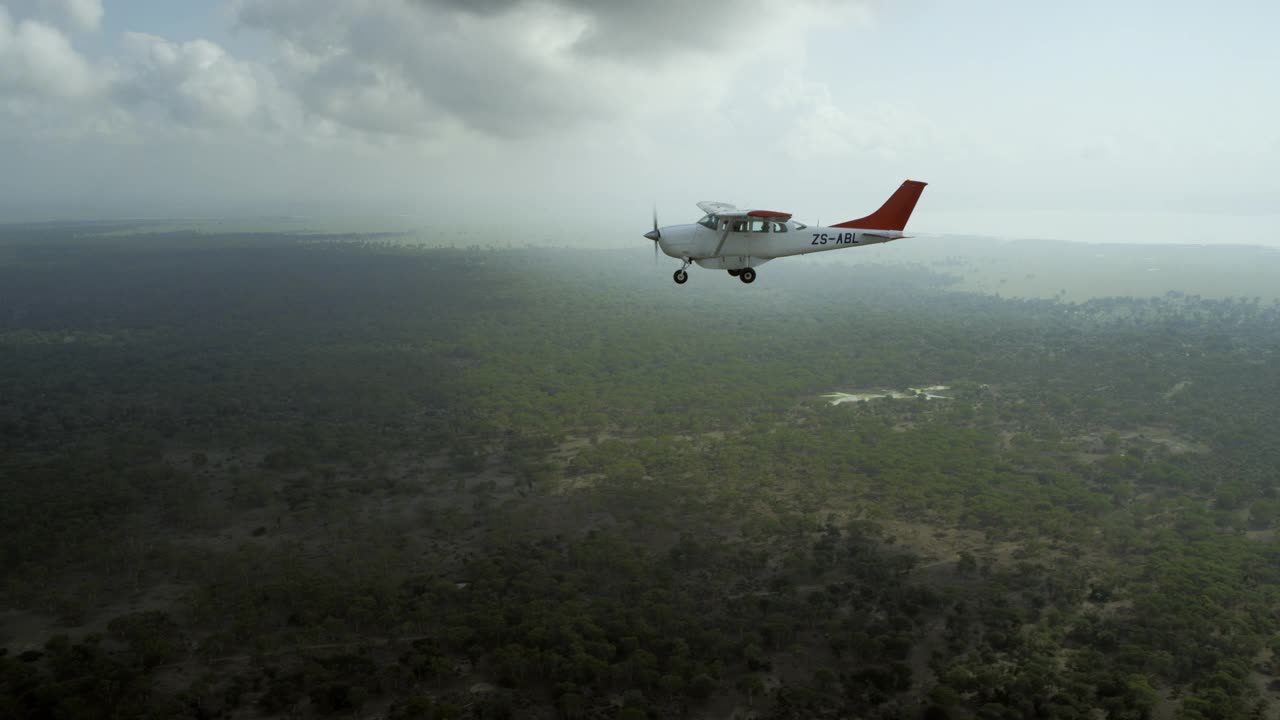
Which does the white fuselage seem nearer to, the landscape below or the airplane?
the airplane

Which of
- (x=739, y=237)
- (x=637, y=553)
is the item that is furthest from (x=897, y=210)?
(x=637, y=553)

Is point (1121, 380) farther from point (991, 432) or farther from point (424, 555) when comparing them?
point (424, 555)

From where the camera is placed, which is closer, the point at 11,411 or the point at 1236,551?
the point at 1236,551

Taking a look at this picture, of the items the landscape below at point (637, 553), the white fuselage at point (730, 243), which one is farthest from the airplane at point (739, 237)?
the landscape below at point (637, 553)

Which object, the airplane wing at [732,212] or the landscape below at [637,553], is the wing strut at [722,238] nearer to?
the airplane wing at [732,212]

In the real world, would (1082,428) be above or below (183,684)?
above

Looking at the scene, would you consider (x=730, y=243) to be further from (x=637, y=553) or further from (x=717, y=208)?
(x=637, y=553)

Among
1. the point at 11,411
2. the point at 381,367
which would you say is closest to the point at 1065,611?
the point at 381,367

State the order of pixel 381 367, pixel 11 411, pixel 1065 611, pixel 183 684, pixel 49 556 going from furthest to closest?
pixel 381 367, pixel 11 411, pixel 49 556, pixel 1065 611, pixel 183 684

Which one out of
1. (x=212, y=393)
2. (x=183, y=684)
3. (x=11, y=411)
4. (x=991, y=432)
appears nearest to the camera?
(x=183, y=684)
